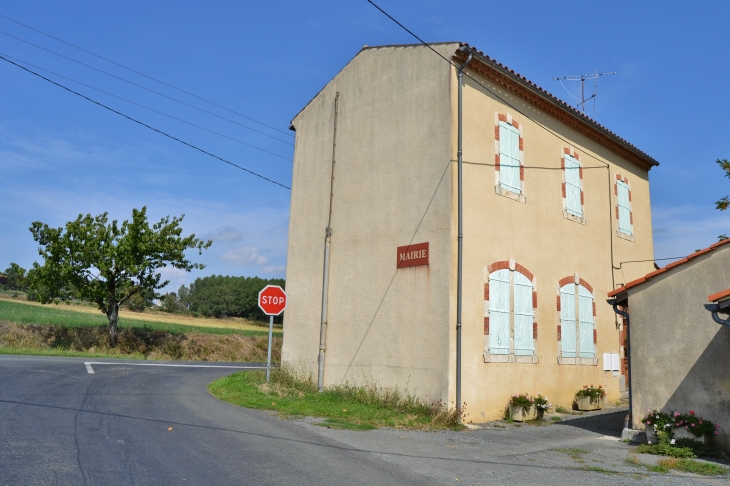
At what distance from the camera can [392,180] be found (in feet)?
42.1

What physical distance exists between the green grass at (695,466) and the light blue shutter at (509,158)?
21.6 ft

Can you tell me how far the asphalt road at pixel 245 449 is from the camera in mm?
5875

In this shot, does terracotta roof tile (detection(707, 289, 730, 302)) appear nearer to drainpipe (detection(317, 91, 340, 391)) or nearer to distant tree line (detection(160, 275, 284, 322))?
drainpipe (detection(317, 91, 340, 391))

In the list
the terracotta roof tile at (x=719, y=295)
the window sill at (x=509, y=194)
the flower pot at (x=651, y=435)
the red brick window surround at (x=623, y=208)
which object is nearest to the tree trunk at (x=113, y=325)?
the window sill at (x=509, y=194)

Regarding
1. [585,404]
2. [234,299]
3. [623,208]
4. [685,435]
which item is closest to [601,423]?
[585,404]

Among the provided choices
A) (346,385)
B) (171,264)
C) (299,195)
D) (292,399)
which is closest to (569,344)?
(346,385)

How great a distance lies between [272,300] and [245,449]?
6.66m

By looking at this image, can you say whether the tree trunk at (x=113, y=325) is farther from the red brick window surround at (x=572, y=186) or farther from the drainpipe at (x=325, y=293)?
the red brick window surround at (x=572, y=186)

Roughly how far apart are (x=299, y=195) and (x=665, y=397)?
9.89 m

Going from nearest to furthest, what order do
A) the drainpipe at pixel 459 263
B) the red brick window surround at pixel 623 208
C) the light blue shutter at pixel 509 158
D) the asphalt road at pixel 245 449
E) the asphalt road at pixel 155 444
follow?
the asphalt road at pixel 155 444 < the asphalt road at pixel 245 449 < the drainpipe at pixel 459 263 < the light blue shutter at pixel 509 158 < the red brick window surround at pixel 623 208

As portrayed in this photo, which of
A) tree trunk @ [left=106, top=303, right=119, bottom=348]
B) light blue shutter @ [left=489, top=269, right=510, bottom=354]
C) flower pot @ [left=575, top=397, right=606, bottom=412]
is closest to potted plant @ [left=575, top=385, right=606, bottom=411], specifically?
flower pot @ [left=575, top=397, right=606, bottom=412]

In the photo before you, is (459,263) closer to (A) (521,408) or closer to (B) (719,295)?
(A) (521,408)

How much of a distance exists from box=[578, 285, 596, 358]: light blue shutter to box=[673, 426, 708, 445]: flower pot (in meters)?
5.52

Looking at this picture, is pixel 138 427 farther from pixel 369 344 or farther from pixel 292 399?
pixel 369 344
